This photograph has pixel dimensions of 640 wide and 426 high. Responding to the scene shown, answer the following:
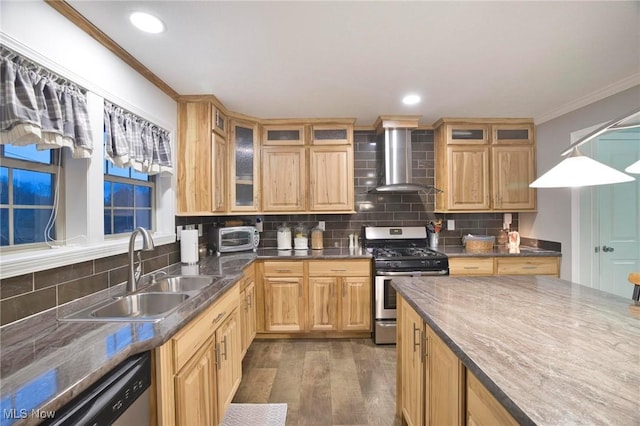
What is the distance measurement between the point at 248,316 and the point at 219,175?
1397 mm

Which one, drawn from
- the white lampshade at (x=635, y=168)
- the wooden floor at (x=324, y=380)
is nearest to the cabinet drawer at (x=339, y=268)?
the wooden floor at (x=324, y=380)

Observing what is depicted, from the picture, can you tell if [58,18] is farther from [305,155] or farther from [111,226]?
[305,155]

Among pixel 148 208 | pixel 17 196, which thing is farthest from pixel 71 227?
pixel 148 208

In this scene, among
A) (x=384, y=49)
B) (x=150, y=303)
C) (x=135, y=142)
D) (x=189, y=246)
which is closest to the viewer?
(x=150, y=303)

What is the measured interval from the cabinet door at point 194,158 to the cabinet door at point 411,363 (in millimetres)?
1946

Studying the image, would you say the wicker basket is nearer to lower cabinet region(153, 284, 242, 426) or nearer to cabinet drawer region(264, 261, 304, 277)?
cabinet drawer region(264, 261, 304, 277)

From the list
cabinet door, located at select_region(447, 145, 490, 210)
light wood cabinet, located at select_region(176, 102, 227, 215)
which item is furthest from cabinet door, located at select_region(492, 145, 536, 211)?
light wood cabinet, located at select_region(176, 102, 227, 215)

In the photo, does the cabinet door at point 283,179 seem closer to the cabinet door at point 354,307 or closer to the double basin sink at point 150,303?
the cabinet door at point 354,307

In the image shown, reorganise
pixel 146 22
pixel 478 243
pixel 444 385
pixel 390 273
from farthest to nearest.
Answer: pixel 478 243
pixel 390 273
pixel 146 22
pixel 444 385

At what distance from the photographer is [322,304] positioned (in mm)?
3021

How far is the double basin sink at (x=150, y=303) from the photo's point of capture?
129cm

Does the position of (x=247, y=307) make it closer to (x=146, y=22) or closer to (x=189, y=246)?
(x=189, y=246)

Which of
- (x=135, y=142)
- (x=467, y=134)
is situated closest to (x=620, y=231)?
(x=467, y=134)

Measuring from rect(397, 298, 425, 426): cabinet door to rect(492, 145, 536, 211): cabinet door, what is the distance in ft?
7.73
